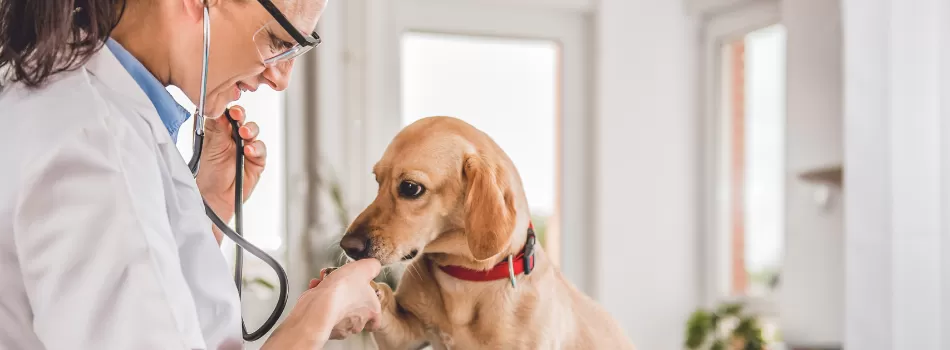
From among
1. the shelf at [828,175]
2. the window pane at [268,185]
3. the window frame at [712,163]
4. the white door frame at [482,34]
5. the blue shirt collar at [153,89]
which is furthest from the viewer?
the window frame at [712,163]

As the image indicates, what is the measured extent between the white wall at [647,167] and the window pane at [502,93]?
235 mm

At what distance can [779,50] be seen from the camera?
11.7 ft

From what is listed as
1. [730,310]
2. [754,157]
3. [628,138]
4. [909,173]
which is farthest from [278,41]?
[754,157]

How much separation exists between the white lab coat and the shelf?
2641 mm

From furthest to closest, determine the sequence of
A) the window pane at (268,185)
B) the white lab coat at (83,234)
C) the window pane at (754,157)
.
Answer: the window pane at (754,157) < the window pane at (268,185) < the white lab coat at (83,234)

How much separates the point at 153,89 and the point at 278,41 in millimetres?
114

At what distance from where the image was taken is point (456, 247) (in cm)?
84

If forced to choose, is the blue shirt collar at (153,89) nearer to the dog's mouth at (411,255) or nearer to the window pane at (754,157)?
the dog's mouth at (411,255)

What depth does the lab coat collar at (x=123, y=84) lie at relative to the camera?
0.62 meters

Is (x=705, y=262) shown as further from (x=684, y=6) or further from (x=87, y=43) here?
(x=87, y=43)

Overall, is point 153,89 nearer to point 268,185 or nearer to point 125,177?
point 125,177

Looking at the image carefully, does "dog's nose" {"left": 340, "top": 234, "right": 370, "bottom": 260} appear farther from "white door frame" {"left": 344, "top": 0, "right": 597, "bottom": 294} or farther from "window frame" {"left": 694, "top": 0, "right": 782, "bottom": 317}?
"window frame" {"left": 694, "top": 0, "right": 782, "bottom": 317}

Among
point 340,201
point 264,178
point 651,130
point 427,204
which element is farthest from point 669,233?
point 427,204

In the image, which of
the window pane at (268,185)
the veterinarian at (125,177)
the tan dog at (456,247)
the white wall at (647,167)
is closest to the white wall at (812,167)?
the white wall at (647,167)
